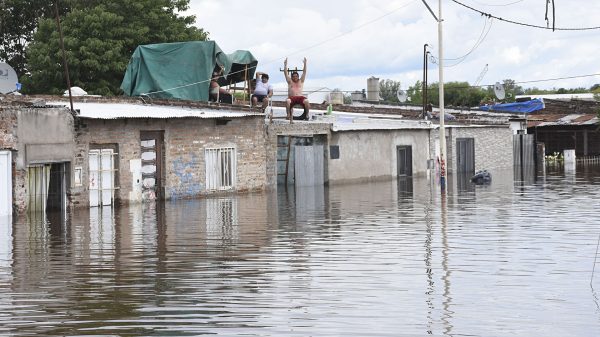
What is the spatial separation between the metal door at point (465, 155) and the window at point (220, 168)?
65.4 feet

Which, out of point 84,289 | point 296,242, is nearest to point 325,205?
point 296,242

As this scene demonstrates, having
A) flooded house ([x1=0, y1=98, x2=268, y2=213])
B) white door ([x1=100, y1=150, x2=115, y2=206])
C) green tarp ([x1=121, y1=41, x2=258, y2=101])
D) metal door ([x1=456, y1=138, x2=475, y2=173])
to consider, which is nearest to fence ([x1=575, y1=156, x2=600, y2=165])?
metal door ([x1=456, y1=138, x2=475, y2=173])

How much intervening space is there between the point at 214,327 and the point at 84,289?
3423 millimetres

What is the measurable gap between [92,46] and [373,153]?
15.5 meters

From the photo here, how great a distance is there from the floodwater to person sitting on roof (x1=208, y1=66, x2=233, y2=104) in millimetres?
11894

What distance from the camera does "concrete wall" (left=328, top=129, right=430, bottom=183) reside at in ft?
146

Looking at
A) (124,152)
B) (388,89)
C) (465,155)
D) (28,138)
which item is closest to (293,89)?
(124,152)

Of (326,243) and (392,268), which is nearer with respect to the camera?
(392,268)

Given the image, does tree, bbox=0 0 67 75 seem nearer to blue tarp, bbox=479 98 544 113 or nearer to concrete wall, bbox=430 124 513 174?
concrete wall, bbox=430 124 513 174

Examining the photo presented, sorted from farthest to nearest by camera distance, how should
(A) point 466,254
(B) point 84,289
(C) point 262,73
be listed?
(C) point 262,73 < (A) point 466,254 < (B) point 84,289

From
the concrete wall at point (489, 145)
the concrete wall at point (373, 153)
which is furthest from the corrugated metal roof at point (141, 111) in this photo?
the concrete wall at point (489, 145)

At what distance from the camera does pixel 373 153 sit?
155 ft

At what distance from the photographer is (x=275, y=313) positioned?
1258 centimetres

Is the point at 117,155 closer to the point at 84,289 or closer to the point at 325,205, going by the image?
the point at 325,205
